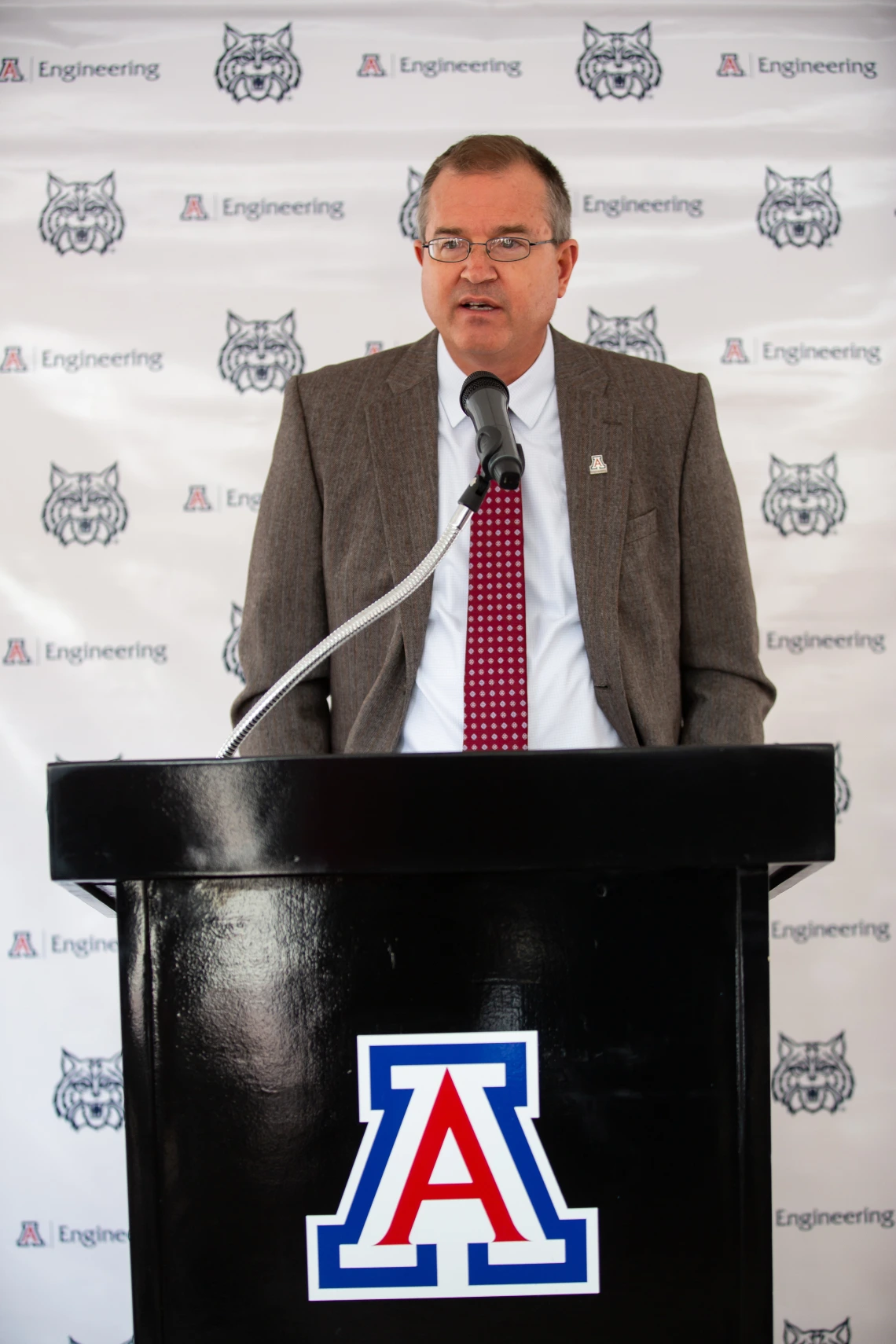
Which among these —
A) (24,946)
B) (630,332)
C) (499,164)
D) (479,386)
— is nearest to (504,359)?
(499,164)

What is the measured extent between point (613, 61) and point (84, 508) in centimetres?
150

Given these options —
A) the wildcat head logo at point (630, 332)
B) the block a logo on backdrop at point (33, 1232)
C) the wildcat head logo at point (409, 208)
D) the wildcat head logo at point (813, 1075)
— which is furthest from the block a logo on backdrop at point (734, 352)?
the block a logo on backdrop at point (33, 1232)

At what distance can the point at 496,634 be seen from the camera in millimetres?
1540

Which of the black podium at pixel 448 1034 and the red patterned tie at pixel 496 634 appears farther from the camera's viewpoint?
the red patterned tie at pixel 496 634

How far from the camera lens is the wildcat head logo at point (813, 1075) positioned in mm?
2508

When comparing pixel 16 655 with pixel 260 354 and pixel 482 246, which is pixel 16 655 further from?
pixel 482 246

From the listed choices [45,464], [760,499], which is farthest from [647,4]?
[45,464]

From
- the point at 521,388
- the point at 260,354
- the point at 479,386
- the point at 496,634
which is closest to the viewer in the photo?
the point at 479,386

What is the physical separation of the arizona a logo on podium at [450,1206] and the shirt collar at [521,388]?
1069 mm

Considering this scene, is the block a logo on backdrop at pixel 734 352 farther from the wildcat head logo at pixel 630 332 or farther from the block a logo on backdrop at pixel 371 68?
the block a logo on backdrop at pixel 371 68

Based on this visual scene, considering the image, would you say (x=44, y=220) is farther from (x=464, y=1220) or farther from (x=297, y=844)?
(x=464, y=1220)

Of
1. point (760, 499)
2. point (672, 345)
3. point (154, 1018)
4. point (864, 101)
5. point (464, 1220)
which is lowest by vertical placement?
point (464, 1220)

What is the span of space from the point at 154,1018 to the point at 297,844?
19 cm

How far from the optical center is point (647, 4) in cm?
263
